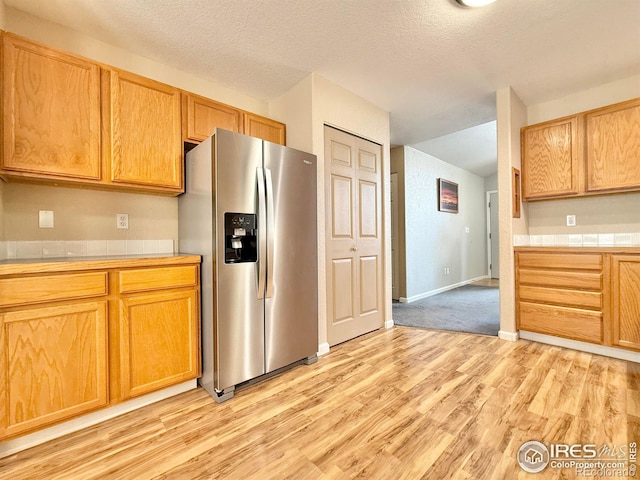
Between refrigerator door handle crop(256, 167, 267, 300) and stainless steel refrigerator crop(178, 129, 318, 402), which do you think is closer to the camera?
stainless steel refrigerator crop(178, 129, 318, 402)

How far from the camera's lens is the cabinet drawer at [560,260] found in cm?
256

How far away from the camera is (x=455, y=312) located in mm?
4098

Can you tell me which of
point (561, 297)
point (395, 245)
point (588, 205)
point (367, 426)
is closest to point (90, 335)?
point (367, 426)

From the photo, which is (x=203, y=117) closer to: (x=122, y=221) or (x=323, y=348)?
(x=122, y=221)

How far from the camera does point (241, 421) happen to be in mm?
1702

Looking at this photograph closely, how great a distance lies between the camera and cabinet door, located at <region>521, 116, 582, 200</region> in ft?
9.52

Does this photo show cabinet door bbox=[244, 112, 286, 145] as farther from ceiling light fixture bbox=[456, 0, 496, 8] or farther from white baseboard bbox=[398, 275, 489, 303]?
white baseboard bbox=[398, 275, 489, 303]

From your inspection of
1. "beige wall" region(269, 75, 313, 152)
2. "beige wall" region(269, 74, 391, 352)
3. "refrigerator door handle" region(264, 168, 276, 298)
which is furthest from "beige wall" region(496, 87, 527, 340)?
"refrigerator door handle" region(264, 168, 276, 298)

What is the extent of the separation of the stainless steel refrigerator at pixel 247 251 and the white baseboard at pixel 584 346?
2.30 metres

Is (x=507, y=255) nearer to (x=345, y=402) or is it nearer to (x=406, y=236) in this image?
(x=406, y=236)

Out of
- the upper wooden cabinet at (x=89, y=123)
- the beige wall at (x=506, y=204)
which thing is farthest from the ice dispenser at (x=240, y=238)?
the beige wall at (x=506, y=204)

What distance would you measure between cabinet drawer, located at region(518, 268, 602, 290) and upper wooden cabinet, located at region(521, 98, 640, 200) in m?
0.86

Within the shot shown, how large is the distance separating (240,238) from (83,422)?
54.6 inches

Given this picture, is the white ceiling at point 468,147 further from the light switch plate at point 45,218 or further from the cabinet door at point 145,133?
the light switch plate at point 45,218
